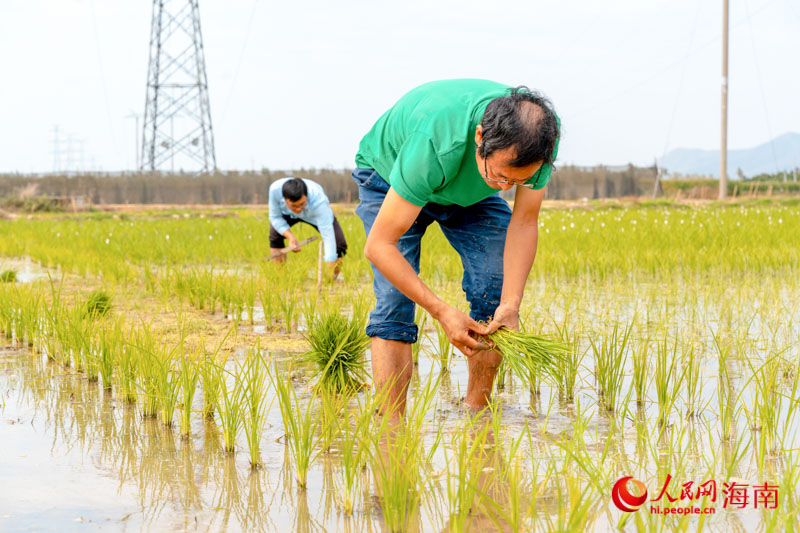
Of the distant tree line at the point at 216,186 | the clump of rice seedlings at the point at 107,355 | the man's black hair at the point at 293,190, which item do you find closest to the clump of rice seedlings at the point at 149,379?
the clump of rice seedlings at the point at 107,355

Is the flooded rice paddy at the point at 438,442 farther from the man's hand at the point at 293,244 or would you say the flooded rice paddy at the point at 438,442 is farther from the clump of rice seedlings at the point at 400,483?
the man's hand at the point at 293,244

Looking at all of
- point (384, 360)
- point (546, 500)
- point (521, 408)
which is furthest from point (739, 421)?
point (384, 360)

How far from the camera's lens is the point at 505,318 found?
2455 mm

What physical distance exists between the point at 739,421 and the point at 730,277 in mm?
3481

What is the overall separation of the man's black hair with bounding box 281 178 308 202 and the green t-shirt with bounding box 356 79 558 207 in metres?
3.13

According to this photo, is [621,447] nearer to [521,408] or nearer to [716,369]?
[521,408]

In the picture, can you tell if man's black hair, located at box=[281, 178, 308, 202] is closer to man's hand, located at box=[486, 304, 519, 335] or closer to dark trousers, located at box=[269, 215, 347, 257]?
dark trousers, located at box=[269, 215, 347, 257]

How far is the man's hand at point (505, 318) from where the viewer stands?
7.97ft

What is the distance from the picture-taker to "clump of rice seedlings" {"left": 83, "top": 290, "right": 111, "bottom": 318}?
429 cm

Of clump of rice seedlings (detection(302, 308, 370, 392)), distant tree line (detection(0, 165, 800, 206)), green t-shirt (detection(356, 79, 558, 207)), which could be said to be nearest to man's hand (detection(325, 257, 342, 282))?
clump of rice seedlings (detection(302, 308, 370, 392))

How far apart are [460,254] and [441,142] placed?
2.00 feet

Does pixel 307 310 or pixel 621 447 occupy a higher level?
pixel 307 310

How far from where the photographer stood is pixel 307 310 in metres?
3.64

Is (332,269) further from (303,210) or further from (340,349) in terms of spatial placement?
(340,349)
